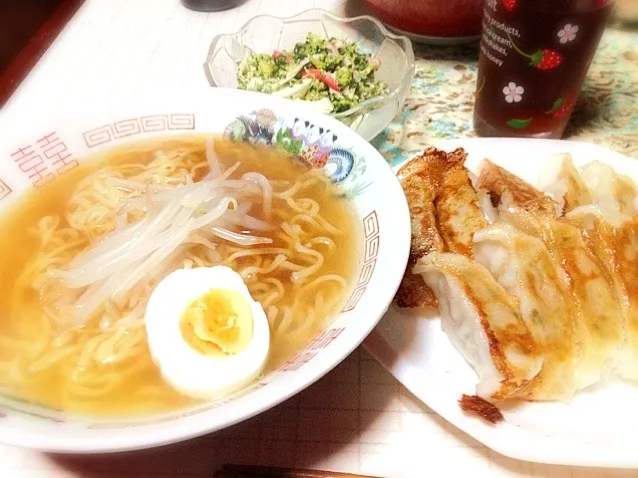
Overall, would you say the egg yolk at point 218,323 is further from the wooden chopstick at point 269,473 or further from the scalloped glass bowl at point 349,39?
the scalloped glass bowl at point 349,39

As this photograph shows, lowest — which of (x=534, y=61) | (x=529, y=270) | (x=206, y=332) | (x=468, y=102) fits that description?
(x=468, y=102)

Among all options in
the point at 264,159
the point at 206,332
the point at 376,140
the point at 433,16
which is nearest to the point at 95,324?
the point at 206,332

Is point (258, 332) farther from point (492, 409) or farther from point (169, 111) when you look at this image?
point (169, 111)

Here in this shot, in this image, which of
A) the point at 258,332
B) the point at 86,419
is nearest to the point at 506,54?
the point at 258,332

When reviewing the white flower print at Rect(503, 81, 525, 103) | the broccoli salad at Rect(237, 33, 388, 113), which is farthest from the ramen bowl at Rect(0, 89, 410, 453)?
the white flower print at Rect(503, 81, 525, 103)

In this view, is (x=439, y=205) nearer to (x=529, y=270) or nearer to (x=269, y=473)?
(x=529, y=270)

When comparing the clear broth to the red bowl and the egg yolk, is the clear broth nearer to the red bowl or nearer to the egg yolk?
the egg yolk

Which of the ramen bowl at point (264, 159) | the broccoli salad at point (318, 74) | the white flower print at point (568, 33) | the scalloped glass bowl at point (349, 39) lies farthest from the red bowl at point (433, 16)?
the ramen bowl at point (264, 159)
